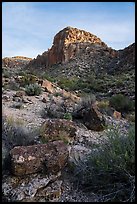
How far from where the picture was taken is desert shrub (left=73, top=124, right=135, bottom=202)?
13.6 ft

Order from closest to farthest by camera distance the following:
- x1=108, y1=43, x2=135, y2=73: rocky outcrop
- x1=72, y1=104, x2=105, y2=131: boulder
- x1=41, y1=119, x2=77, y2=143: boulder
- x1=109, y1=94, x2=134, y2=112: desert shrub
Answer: x1=41, y1=119, x2=77, y2=143: boulder < x1=72, y1=104, x2=105, y2=131: boulder < x1=109, y1=94, x2=134, y2=112: desert shrub < x1=108, y1=43, x2=135, y2=73: rocky outcrop

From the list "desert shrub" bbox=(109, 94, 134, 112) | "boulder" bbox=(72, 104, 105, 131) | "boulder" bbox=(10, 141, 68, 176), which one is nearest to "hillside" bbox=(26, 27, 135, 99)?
"desert shrub" bbox=(109, 94, 134, 112)

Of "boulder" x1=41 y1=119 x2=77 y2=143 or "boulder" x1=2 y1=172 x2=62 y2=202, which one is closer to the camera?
"boulder" x1=2 y1=172 x2=62 y2=202

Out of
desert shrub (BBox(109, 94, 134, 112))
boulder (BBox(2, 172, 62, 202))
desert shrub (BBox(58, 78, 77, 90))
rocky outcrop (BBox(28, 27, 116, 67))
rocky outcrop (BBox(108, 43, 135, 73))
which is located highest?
rocky outcrop (BBox(28, 27, 116, 67))

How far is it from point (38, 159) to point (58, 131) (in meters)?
1.80

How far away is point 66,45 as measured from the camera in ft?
161

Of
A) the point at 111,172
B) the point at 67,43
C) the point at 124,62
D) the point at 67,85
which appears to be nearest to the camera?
the point at 111,172

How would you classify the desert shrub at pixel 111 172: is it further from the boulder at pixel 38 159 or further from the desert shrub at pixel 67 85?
the desert shrub at pixel 67 85

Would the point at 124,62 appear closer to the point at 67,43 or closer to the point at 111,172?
the point at 67,43

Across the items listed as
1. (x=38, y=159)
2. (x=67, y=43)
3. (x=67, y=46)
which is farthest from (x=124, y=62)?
(x=38, y=159)

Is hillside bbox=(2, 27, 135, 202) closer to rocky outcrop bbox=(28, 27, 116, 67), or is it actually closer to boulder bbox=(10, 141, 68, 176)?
boulder bbox=(10, 141, 68, 176)

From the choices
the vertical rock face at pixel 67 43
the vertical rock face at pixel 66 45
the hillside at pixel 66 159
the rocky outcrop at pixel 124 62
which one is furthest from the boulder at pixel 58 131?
the vertical rock face at pixel 67 43

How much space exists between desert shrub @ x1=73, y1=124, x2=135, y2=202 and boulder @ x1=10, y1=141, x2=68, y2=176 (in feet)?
1.08

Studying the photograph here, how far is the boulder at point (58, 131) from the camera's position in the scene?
607cm
